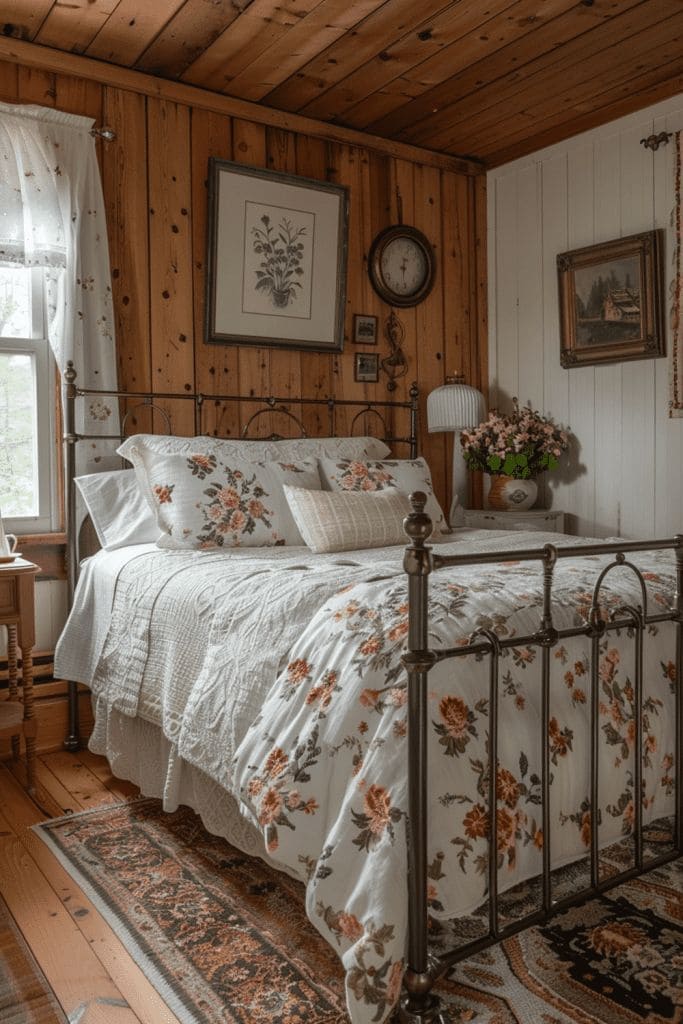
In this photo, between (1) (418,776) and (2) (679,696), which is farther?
(2) (679,696)

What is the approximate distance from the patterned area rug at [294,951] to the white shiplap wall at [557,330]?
6.34 feet

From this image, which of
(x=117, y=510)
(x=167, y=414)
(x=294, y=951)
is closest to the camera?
(x=294, y=951)

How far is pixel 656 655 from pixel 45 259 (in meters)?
2.36

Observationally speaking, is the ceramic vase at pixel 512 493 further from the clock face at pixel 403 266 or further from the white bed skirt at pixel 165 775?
the white bed skirt at pixel 165 775

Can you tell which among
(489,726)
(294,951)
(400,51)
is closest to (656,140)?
(400,51)

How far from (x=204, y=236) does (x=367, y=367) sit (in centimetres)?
93

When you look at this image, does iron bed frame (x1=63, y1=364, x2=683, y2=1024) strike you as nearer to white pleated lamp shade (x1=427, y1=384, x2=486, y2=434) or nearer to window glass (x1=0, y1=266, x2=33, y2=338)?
white pleated lamp shade (x1=427, y1=384, x2=486, y2=434)

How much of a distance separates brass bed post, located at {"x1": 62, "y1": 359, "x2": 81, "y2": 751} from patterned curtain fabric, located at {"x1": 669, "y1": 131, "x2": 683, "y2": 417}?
2.31 meters

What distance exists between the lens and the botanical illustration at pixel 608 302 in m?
3.53

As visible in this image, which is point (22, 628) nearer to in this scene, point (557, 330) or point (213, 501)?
point (213, 501)

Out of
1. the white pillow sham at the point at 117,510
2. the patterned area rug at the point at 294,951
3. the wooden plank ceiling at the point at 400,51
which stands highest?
the wooden plank ceiling at the point at 400,51

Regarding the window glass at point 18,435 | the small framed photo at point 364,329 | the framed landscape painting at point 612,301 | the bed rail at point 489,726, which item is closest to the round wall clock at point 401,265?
the small framed photo at point 364,329

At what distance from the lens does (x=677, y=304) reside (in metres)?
3.35

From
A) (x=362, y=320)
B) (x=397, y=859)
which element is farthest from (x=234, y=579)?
(x=362, y=320)
